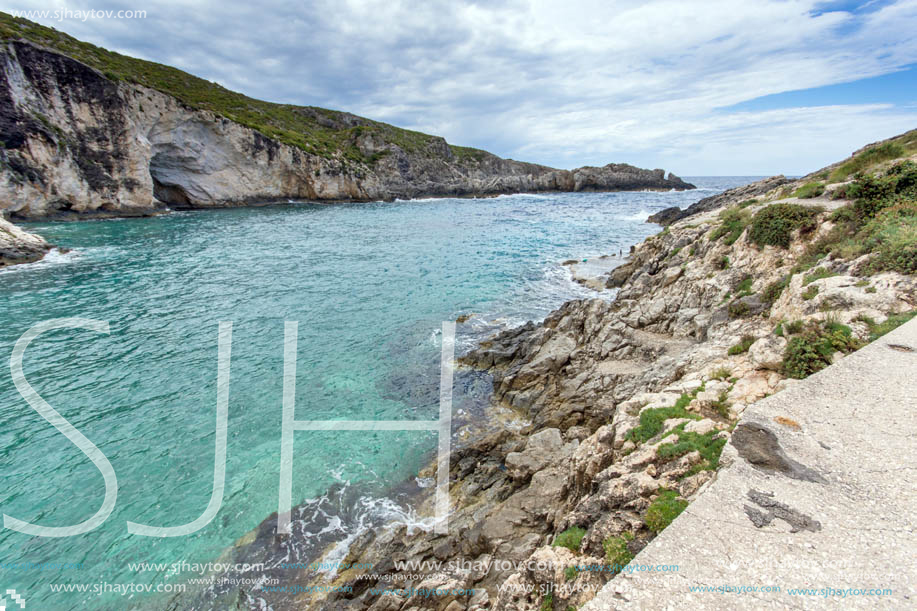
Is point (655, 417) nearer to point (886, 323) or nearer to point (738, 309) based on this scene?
point (886, 323)

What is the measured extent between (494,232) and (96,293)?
4073 cm

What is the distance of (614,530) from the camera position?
482 cm

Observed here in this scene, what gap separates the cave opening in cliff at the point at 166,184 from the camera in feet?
199

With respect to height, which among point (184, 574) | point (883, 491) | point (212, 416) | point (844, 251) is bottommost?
point (184, 574)

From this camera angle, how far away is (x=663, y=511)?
464 cm

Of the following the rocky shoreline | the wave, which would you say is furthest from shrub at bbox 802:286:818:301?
the wave

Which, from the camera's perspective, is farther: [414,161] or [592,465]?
[414,161]

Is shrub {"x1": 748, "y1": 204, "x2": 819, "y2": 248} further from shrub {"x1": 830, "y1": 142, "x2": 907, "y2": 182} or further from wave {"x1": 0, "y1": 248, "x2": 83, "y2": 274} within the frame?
wave {"x1": 0, "y1": 248, "x2": 83, "y2": 274}

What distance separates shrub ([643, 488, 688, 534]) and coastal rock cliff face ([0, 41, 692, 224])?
5997 cm

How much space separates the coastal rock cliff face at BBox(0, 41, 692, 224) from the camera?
39.9 metres

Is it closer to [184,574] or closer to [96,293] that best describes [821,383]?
[184,574]

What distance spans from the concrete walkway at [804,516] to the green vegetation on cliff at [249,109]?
68.9 metres

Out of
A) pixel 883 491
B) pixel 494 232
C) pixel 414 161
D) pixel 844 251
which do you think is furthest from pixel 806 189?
pixel 414 161

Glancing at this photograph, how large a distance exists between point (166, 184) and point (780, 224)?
81382mm
